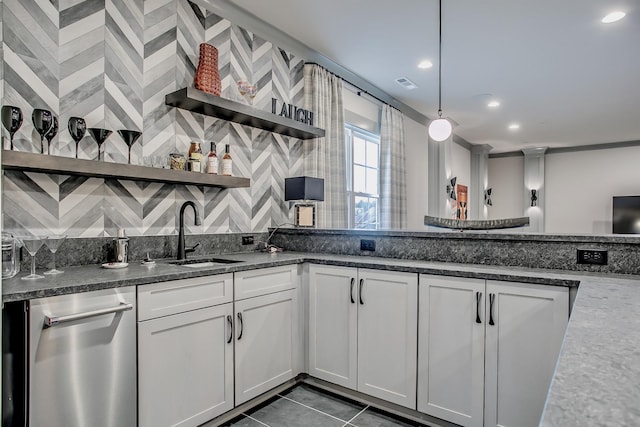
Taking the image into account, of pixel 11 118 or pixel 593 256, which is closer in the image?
pixel 11 118

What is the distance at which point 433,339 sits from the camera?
2148mm

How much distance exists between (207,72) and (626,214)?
8.74 meters

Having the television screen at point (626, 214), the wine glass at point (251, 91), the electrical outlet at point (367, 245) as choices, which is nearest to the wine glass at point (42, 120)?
the wine glass at point (251, 91)

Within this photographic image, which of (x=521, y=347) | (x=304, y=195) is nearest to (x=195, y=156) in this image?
(x=304, y=195)

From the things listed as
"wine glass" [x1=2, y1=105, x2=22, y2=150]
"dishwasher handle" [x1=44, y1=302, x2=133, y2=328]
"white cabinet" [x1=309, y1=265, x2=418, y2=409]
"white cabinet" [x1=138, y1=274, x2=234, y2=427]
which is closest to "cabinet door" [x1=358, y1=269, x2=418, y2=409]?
"white cabinet" [x1=309, y1=265, x2=418, y2=409]

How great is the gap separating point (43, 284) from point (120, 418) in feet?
2.27

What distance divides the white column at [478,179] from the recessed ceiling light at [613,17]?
5.54 meters

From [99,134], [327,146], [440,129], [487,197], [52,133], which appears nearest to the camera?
[52,133]

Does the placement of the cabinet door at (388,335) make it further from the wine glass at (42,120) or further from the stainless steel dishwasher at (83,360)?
the wine glass at (42,120)

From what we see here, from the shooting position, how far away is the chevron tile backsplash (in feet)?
6.63

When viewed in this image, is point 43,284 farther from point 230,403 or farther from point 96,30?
point 96,30

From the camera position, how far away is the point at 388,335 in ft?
7.62

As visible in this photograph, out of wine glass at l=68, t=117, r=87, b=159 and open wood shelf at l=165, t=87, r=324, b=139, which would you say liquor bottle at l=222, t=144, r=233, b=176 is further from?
wine glass at l=68, t=117, r=87, b=159

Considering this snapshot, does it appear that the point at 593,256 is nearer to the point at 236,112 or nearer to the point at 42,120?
the point at 236,112
